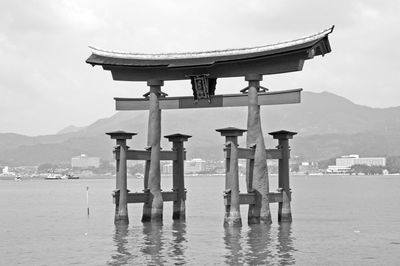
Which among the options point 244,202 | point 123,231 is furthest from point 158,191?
point 244,202

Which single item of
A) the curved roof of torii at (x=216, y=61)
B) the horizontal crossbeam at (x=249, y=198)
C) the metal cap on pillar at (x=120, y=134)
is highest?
the curved roof of torii at (x=216, y=61)

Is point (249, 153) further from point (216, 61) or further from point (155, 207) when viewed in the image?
point (155, 207)

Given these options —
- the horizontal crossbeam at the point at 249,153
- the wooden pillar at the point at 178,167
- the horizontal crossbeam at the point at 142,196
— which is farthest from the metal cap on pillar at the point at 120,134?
the horizontal crossbeam at the point at 249,153

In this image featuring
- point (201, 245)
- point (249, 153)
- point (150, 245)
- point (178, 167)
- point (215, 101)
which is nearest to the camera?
point (150, 245)

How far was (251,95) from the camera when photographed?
3350cm

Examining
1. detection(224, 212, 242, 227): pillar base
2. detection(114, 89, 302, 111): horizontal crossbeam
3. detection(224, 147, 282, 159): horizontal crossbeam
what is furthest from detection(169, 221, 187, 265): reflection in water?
detection(114, 89, 302, 111): horizontal crossbeam

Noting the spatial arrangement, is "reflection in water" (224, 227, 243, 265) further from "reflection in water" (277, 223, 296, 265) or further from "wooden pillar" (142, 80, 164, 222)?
"wooden pillar" (142, 80, 164, 222)

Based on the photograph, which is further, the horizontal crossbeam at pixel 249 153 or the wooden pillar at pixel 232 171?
the horizontal crossbeam at pixel 249 153

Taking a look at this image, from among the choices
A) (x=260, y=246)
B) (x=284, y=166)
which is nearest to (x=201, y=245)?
(x=260, y=246)

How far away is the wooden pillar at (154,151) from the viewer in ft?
116

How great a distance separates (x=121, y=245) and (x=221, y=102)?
8.81 metres

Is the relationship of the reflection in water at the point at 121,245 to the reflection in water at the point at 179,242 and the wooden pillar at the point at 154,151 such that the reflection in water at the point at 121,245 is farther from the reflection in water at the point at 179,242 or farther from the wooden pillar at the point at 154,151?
the reflection in water at the point at 179,242

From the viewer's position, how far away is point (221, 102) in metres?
34.6

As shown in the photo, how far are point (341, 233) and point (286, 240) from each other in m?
6.63
